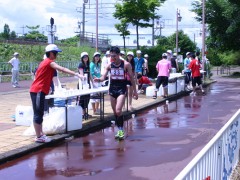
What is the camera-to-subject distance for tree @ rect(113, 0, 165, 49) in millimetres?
31125

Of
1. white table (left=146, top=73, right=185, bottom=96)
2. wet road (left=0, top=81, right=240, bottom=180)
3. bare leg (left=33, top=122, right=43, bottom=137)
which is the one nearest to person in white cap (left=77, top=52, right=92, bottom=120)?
wet road (left=0, top=81, right=240, bottom=180)

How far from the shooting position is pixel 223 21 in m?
37.8

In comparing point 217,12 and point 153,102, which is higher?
point 217,12

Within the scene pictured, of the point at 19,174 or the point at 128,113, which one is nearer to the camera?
the point at 19,174

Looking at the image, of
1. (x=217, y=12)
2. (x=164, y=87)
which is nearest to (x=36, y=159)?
(x=164, y=87)

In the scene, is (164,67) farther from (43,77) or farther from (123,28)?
(123,28)

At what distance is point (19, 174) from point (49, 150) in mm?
1681

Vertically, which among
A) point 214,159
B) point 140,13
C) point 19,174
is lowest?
point 19,174

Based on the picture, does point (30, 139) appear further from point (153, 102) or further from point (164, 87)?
point (164, 87)

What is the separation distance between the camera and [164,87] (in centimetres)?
1764

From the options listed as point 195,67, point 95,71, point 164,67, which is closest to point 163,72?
point 164,67

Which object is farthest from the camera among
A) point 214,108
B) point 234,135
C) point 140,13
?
point 140,13

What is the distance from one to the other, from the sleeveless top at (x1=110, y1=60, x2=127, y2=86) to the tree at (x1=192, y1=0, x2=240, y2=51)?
1135 inches

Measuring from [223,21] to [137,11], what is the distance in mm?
10349
